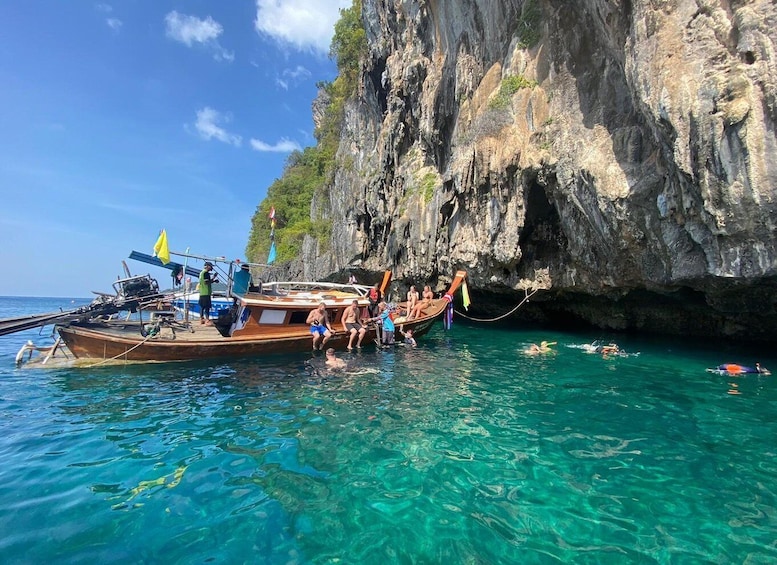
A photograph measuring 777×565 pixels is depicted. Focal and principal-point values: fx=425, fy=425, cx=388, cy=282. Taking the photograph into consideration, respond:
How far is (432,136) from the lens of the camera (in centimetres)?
2528

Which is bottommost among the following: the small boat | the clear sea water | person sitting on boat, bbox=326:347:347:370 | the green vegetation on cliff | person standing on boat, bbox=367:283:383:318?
the clear sea water

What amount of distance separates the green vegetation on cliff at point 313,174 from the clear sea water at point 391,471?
3038 cm

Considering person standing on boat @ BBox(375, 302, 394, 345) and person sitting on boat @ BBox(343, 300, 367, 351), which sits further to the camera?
person standing on boat @ BBox(375, 302, 394, 345)

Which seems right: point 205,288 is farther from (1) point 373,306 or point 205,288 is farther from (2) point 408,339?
(2) point 408,339

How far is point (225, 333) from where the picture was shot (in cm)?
1516

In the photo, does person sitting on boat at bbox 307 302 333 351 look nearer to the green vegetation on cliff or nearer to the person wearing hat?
the person wearing hat

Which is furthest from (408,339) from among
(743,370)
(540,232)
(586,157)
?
(743,370)

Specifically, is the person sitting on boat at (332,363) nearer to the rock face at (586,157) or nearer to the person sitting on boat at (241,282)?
the person sitting on boat at (241,282)

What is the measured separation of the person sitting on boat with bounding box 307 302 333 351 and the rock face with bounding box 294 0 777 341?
28.2ft

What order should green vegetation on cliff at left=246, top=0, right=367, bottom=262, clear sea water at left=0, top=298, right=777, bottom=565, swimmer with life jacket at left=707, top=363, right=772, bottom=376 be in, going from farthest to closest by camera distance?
green vegetation on cliff at left=246, top=0, right=367, bottom=262 < swimmer with life jacket at left=707, top=363, right=772, bottom=376 < clear sea water at left=0, top=298, right=777, bottom=565

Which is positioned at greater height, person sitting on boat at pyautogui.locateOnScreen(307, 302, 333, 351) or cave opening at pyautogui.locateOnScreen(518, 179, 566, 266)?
cave opening at pyautogui.locateOnScreen(518, 179, 566, 266)

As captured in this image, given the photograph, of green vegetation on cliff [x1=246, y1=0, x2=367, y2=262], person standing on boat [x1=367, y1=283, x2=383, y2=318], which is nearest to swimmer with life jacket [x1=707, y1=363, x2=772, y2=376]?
person standing on boat [x1=367, y1=283, x2=383, y2=318]

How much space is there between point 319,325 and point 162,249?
6797 millimetres

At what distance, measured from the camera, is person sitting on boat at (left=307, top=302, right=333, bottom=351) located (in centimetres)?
1502
